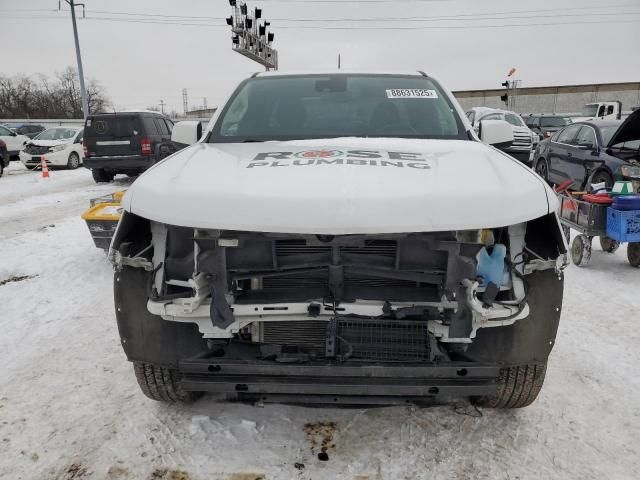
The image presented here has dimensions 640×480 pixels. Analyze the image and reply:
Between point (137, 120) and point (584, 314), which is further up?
point (137, 120)

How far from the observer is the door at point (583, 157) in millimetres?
8523

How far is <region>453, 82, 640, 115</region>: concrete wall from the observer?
44.2m

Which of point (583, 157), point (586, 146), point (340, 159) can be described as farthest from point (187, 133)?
point (586, 146)

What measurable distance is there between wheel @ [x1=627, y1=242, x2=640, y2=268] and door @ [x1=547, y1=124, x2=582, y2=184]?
3.90m

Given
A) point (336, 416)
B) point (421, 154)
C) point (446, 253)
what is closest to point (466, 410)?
point (336, 416)

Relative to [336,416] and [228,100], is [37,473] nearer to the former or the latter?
[336,416]

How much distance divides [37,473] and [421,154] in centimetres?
249

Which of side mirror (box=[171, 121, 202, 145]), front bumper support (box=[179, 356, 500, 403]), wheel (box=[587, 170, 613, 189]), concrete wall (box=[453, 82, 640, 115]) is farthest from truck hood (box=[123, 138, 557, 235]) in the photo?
concrete wall (box=[453, 82, 640, 115])

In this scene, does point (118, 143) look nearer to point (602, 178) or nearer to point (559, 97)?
point (602, 178)

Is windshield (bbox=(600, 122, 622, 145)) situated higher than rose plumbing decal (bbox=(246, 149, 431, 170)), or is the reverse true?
rose plumbing decal (bbox=(246, 149, 431, 170))

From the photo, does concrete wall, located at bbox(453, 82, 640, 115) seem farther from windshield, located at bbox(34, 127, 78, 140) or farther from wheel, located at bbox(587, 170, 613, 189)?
wheel, located at bbox(587, 170, 613, 189)

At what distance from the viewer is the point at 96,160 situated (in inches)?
496

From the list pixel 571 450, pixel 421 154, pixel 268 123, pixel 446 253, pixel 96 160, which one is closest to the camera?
pixel 446 253

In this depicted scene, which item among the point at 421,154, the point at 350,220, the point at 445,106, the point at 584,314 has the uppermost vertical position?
the point at 445,106
